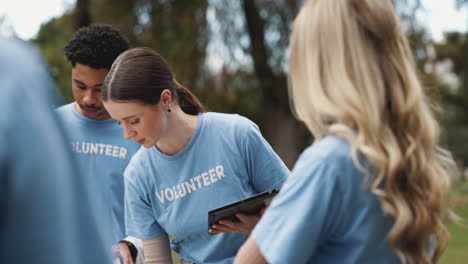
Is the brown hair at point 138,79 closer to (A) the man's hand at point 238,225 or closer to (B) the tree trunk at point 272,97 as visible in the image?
(A) the man's hand at point 238,225

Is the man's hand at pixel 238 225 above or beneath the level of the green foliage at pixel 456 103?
above

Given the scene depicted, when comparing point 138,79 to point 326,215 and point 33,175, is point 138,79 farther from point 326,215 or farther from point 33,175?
point 33,175

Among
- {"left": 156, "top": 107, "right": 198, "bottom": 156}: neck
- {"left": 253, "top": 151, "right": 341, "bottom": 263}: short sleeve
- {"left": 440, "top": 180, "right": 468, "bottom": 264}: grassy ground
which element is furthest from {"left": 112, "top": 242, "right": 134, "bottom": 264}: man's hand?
{"left": 440, "top": 180, "right": 468, "bottom": 264}: grassy ground

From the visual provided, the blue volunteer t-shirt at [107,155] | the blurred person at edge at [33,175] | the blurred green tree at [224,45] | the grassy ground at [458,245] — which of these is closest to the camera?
the blurred person at edge at [33,175]

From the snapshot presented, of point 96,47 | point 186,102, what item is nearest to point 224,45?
point 96,47

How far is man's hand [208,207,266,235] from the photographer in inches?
84.1

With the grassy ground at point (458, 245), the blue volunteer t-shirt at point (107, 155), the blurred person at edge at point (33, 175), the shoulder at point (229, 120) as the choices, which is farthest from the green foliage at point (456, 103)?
the blurred person at edge at point (33, 175)

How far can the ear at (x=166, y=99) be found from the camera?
254cm

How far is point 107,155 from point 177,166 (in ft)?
2.13

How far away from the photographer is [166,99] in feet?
8.38

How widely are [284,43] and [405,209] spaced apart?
417 inches

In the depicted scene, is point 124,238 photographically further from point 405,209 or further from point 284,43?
point 284,43

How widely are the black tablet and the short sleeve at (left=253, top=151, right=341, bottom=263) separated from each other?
573mm

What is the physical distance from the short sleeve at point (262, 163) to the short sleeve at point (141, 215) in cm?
48
